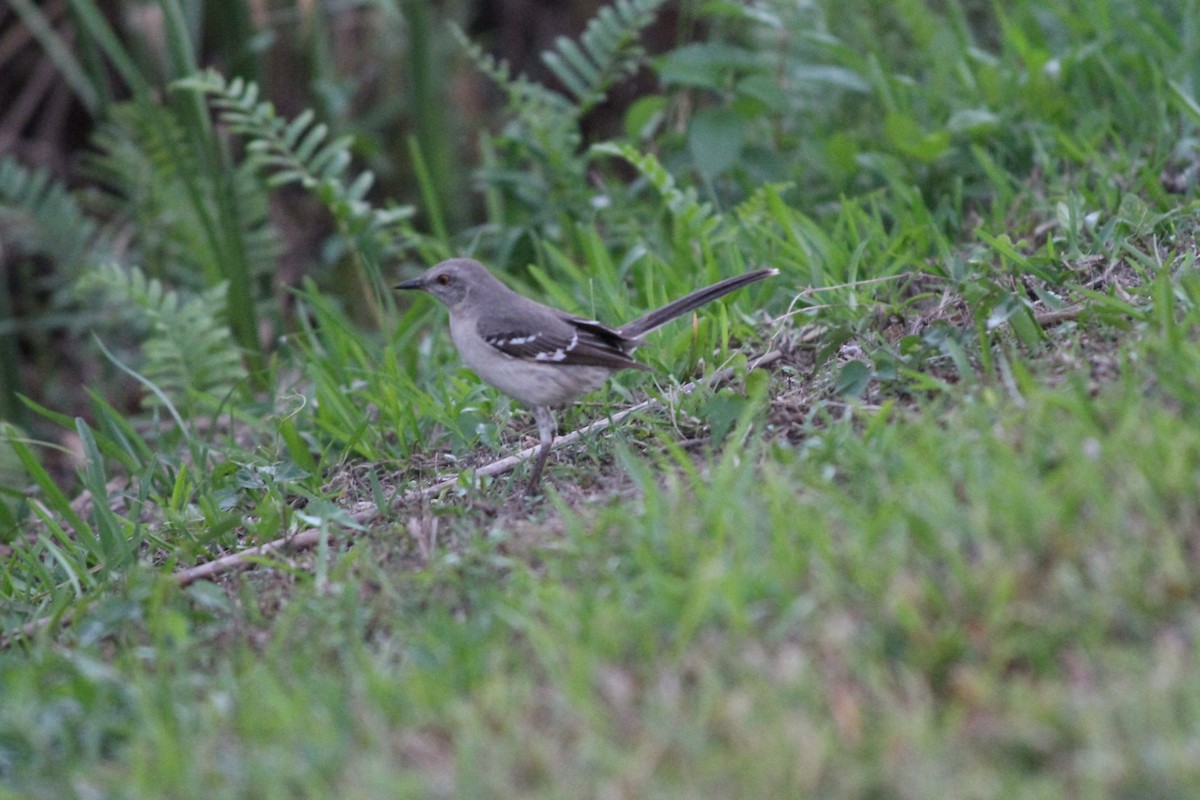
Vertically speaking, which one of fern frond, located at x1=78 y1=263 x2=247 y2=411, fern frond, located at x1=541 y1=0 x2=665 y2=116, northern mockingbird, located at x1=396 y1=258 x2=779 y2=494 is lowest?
fern frond, located at x1=78 y1=263 x2=247 y2=411

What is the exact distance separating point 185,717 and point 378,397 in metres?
2.76

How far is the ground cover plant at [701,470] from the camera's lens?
117 inches

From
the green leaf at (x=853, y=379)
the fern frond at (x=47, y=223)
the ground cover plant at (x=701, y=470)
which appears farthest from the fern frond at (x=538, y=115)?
the green leaf at (x=853, y=379)

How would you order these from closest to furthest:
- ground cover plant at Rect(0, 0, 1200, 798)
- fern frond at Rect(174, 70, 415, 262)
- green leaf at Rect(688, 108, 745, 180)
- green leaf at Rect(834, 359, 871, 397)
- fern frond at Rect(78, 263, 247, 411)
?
1. ground cover plant at Rect(0, 0, 1200, 798)
2. green leaf at Rect(834, 359, 871, 397)
3. fern frond at Rect(78, 263, 247, 411)
4. fern frond at Rect(174, 70, 415, 262)
5. green leaf at Rect(688, 108, 745, 180)

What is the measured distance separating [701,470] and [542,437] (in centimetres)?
82

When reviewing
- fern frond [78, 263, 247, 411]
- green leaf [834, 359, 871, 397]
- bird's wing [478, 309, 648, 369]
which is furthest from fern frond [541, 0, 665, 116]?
green leaf [834, 359, 871, 397]

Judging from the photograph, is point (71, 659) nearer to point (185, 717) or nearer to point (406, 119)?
point (185, 717)

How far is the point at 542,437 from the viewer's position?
16.7ft

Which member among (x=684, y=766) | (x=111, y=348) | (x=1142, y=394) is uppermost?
(x=1142, y=394)

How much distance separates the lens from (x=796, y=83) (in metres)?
8.05

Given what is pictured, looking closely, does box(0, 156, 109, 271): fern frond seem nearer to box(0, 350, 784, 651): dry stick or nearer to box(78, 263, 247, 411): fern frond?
box(78, 263, 247, 411): fern frond

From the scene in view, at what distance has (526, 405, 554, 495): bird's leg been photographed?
480cm

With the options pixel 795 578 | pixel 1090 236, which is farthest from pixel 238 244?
pixel 795 578

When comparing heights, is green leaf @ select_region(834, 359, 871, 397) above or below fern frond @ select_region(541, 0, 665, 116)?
below
